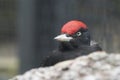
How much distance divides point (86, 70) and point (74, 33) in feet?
6.15

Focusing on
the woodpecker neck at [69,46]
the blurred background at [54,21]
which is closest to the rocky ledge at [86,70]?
the woodpecker neck at [69,46]

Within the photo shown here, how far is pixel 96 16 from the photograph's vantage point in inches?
163

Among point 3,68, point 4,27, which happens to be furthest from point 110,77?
point 3,68

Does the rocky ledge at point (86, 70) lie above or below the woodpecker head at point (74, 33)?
below

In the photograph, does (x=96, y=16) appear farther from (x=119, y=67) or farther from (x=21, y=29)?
(x=119, y=67)

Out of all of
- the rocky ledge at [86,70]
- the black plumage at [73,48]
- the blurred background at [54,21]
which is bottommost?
the rocky ledge at [86,70]

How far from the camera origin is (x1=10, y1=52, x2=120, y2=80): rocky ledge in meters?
1.56

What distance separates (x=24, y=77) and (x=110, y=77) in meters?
0.25

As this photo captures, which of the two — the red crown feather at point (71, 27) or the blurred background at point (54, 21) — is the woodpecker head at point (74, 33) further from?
the blurred background at point (54, 21)

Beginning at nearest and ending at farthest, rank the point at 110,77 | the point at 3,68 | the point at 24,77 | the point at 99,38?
the point at 110,77 → the point at 24,77 → the point at 99,38 → the point at 3,68

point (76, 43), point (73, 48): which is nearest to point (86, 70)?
point (73, 48)

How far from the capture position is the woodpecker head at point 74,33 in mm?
3348

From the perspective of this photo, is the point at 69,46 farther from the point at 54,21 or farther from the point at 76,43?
the point at 54,21

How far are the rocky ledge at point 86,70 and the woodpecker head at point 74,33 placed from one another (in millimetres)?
1649
